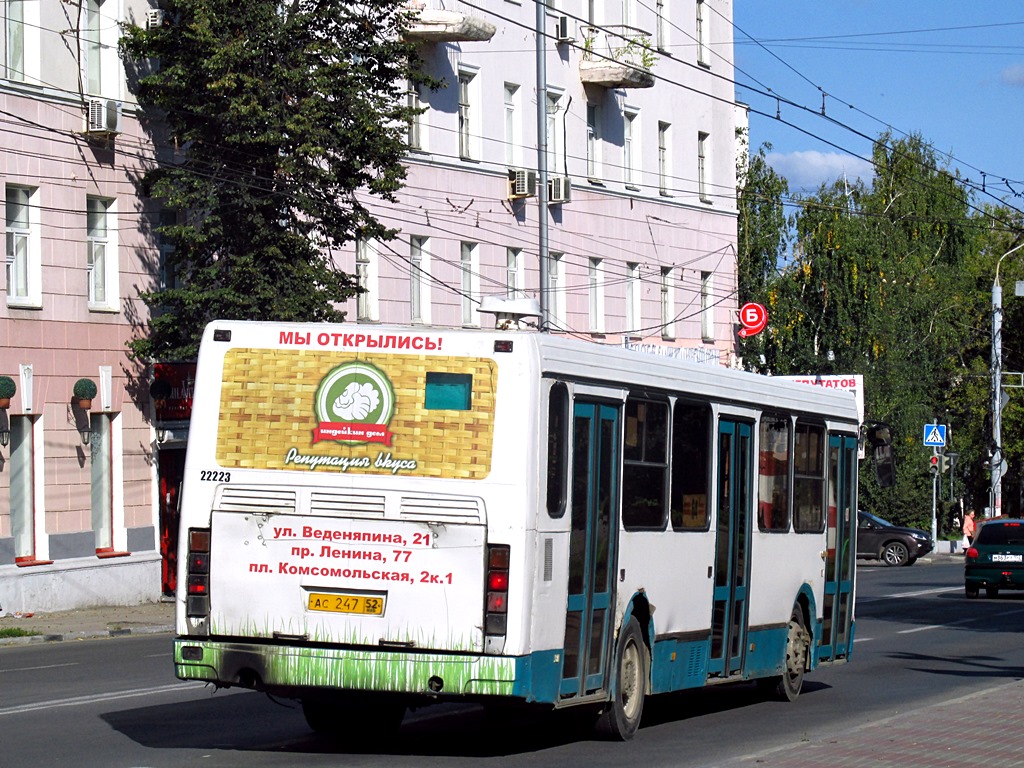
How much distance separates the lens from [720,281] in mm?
52406

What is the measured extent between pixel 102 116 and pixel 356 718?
19.2m

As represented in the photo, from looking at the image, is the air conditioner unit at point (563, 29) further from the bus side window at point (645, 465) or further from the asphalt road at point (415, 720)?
the bus side window at point (645, 465)

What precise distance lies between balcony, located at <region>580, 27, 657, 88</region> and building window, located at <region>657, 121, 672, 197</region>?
12.6ft

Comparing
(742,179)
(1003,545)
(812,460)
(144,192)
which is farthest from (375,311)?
(742,179)

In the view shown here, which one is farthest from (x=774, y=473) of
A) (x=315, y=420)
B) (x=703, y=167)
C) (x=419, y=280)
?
(x=703, y=167)

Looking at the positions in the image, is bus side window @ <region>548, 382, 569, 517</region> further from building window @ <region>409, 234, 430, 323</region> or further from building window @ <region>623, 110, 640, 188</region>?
building window @ <region>623, 110, 640, 188</region>

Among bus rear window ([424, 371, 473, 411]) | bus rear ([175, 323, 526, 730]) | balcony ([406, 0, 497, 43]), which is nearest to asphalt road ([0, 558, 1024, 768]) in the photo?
Answer: bus rear ([175, 323, 526, 730])

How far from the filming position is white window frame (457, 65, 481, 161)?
41344 millimetres

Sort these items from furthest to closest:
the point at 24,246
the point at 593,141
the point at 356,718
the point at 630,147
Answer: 1. the point at 630,147
2. the point at 593,141
3. the point at 24,246
4. the point at 356,718

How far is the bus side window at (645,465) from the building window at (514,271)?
29405 millimetres

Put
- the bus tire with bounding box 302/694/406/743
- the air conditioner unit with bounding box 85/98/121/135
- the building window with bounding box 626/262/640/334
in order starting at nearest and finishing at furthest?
the bus tire with bounding box 302/694/406/743
the air conditioner unit with bounding box 85/98/121/135
the building window with bounding box 626/262/640/334

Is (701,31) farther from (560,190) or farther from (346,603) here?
(346,603)

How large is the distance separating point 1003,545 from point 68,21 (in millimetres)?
19191

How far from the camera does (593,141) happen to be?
1815 inches
